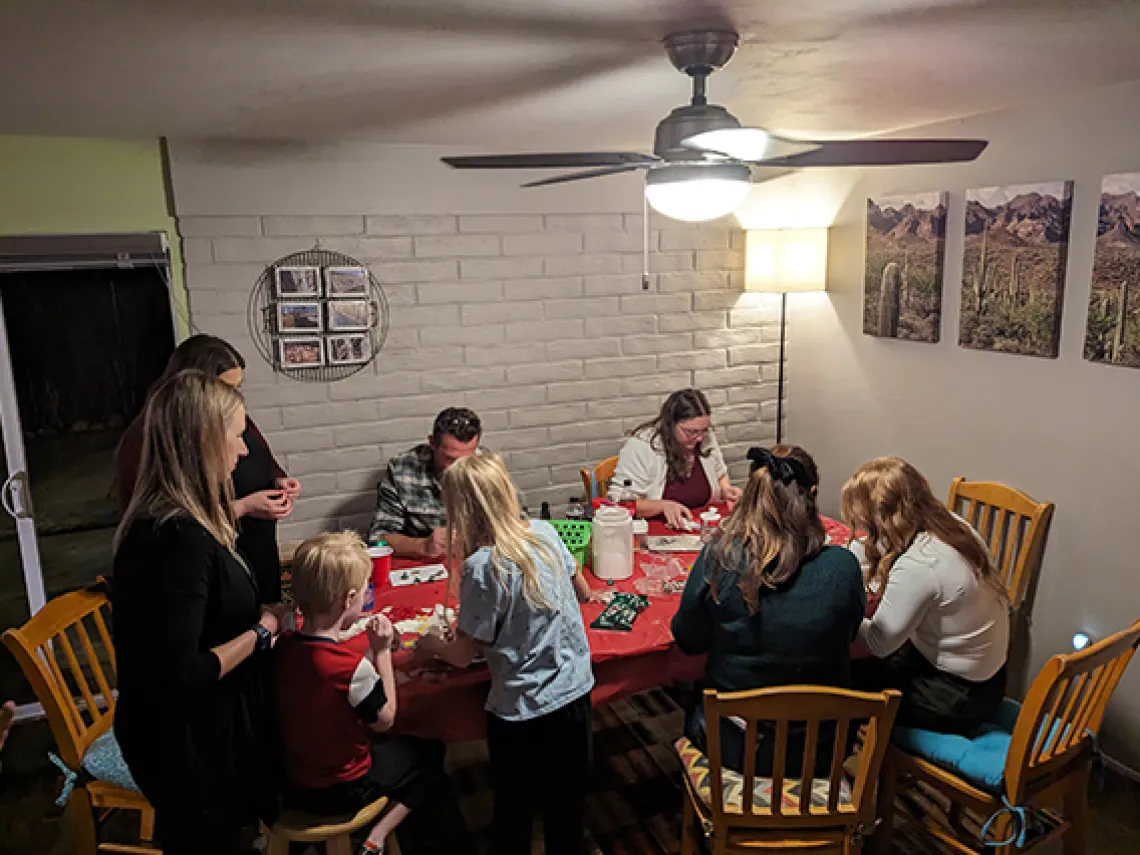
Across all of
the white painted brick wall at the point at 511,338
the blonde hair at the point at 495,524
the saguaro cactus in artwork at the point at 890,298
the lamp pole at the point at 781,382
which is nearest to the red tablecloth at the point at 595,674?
the blonde hair at the point at 495,524

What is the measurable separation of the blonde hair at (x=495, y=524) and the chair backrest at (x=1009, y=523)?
5.66 feet

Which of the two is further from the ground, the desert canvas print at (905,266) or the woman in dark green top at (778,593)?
the desert canvas print at (905,266)

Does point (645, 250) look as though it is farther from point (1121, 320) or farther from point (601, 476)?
point (1121, 320)

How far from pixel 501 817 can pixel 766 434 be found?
277 cm

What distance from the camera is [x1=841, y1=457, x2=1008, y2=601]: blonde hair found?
2.04 m

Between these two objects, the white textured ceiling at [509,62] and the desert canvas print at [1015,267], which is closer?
the white textured ceiling at [509,62]

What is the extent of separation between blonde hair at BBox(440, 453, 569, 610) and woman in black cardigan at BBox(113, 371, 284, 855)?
46cm

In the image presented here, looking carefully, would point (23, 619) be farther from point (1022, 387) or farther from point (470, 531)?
point (1022, 387)

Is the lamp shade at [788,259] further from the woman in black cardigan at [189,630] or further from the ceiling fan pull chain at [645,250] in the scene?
the woman in black cardigan at [189,630]

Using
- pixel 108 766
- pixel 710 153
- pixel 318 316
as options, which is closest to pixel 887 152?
pixel 710 153

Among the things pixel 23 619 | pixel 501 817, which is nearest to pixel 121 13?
pixel 501 817

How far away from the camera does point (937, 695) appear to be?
208 centimetres

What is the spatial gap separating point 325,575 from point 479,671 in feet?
1.44

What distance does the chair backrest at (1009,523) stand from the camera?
277cm
